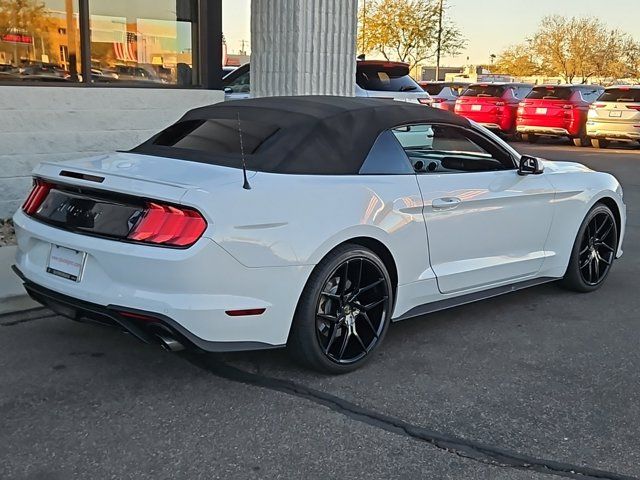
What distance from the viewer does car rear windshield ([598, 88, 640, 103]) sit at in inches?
747

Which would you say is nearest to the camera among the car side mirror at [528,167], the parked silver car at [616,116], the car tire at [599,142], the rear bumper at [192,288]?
the rear bumper at [192,288]

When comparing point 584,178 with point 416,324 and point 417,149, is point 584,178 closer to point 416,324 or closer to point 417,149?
point 417,149

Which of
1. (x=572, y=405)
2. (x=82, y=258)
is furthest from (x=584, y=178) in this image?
(x=82, y=258)

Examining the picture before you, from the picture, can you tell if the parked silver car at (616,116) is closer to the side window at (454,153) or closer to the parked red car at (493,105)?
the parked red car at (493,105)

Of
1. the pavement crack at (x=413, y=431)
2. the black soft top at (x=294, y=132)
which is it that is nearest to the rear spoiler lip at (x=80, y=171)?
the black soft top at (x=294, y=132)

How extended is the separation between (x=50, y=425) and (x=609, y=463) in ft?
8.46

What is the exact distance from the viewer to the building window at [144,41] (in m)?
8.09

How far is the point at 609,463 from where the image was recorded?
10.9 ft

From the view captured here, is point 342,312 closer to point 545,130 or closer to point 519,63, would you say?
point 545,130

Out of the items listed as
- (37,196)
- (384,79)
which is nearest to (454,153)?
(37,196)

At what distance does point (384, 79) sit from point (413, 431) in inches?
398

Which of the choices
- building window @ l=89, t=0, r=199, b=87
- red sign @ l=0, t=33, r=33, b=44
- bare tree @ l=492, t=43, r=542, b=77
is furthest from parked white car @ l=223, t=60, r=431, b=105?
bare tree @ l=492, t=43, r=542, b=77

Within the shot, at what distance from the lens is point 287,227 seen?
3801mm

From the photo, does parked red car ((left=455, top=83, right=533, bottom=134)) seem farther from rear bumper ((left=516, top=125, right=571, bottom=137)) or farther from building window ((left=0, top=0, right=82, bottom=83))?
building window ((left=0, top=0, right=82, bottom=83))
